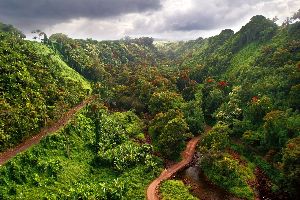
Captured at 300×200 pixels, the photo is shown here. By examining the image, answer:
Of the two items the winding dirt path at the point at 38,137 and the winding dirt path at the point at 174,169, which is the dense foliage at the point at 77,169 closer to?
the winding dirt path at the point at 174,169

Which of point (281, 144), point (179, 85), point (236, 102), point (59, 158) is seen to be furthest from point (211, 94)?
point (59, 158)

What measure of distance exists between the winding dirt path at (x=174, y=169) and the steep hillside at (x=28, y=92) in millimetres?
24183

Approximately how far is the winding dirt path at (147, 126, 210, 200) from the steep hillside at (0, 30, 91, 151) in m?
24.2

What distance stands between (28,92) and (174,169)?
112 feet

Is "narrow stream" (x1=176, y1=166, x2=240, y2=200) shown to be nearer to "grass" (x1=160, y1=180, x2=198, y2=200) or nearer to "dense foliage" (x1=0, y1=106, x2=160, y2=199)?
"grass" (x1=160, y1=180, x2=198, y2=200)

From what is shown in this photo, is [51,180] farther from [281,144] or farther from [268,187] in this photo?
[281,144]

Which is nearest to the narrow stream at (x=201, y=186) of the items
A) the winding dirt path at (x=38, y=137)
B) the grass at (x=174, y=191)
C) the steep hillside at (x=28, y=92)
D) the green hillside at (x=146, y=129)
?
the green hillside at (x=146, y=129)

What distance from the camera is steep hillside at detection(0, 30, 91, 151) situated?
193 ft

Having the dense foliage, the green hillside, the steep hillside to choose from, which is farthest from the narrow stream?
the steep hillside

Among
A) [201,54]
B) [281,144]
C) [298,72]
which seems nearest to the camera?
[281,144]

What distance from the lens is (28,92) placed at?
70125 millimetres

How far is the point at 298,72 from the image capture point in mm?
72438

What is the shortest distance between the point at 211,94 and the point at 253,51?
3725cm

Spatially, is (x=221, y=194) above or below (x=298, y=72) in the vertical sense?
below
